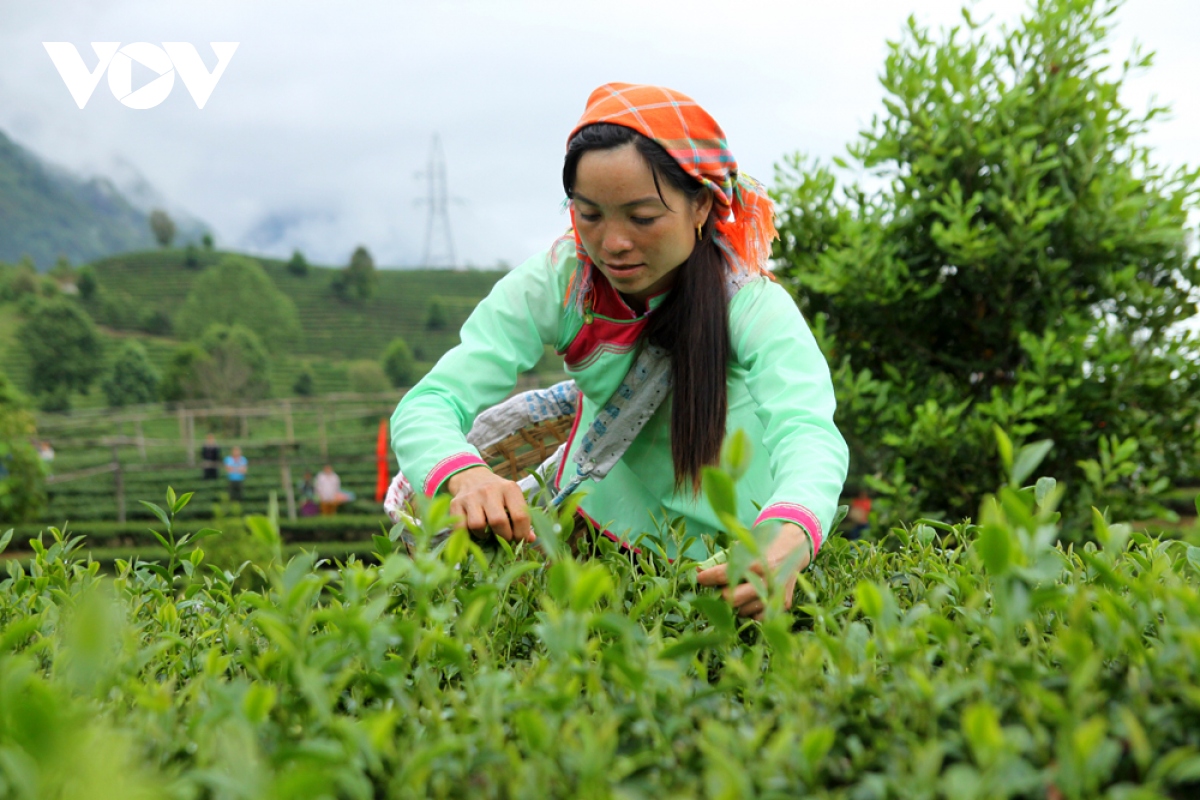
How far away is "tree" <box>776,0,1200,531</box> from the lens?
345cm

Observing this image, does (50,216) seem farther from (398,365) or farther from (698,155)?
(698,155)

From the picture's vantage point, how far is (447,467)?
1.60 meters

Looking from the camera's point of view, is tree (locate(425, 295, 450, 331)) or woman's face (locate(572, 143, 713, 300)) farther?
tree (locate(425, 295, 450, 331))

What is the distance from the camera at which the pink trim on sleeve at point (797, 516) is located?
52.0 inches

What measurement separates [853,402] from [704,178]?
1.88 metres

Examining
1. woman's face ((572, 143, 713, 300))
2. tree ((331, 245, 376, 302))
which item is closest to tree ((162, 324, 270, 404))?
tree ((331, 245, 376, 302))

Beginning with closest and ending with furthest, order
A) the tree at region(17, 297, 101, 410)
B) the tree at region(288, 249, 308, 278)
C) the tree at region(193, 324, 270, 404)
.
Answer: the tree at region(193, 324, 270, 404), the tree at region(17, 297, 101, 410), the tree at region(288, 249, 308, 278)

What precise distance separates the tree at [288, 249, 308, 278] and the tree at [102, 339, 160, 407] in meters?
23.1

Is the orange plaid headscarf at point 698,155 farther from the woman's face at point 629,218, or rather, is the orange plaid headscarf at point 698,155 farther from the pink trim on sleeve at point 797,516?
the pink trim on sleeve at point 797,516

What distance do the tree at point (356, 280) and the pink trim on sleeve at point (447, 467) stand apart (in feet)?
206

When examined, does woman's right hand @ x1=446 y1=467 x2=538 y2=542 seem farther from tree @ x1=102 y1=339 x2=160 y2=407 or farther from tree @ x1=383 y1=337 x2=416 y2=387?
tree @ x1=102 y1=339 x2=160 y2=407

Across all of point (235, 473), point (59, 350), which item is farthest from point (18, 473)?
point (59, 350)

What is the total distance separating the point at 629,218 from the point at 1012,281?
2.48 meters

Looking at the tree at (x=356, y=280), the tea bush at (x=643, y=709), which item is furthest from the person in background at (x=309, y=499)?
the tree at (x=356, y=280)
